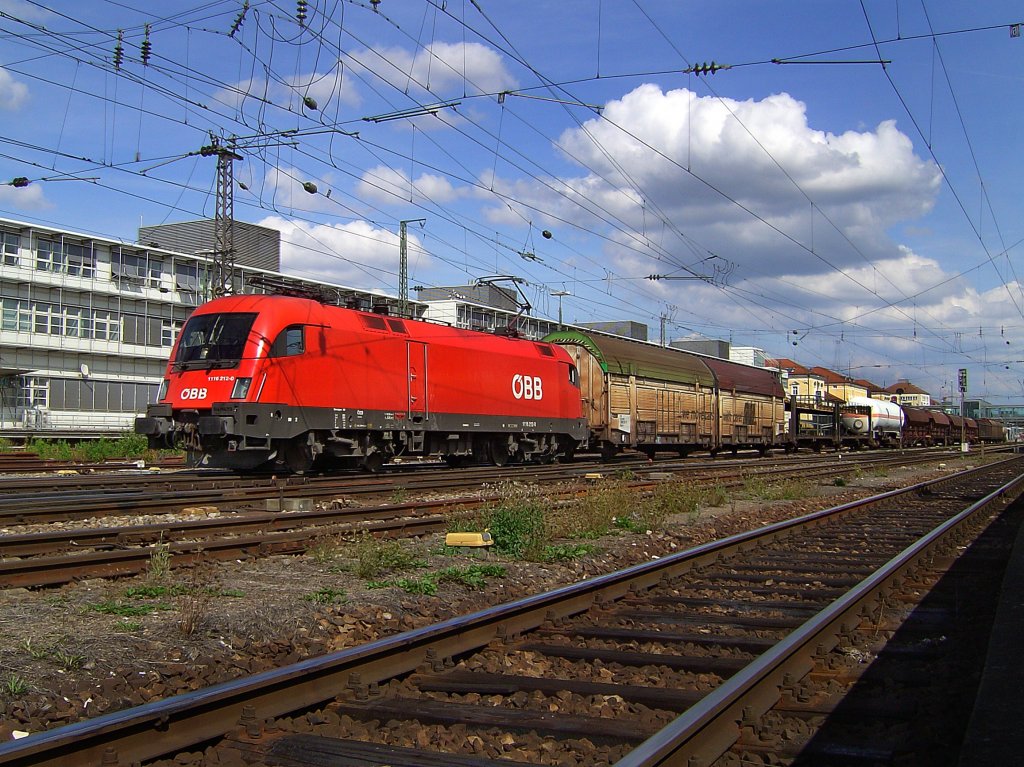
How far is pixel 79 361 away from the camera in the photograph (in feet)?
168

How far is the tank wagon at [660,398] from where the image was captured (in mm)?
28797

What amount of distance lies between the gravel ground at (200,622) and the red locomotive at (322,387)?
25.4 feet

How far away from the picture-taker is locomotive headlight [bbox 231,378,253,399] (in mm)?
16203

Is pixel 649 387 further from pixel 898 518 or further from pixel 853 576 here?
pixel 853 576

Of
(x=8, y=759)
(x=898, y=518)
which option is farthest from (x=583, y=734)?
(x=898, y=518)

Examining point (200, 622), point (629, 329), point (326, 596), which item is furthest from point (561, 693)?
point (629, 329)

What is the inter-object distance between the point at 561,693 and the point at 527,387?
19624 mm

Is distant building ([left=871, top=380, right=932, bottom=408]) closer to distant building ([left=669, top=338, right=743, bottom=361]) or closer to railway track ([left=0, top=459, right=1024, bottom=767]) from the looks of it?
distant building ([left=669, top=338, right=743, bottom=361])

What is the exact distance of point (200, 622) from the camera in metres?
6.13

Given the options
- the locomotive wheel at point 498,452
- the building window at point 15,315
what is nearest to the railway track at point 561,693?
the locomotive wheel at point 498,452

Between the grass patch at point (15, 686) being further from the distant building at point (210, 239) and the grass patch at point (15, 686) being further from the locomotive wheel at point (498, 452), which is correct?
the distant building at point (210, 239)

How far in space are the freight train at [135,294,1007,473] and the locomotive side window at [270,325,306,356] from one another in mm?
26

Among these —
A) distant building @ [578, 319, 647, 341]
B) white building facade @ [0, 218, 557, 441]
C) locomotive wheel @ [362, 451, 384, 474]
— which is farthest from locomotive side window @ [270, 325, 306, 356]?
distant building @ [578, 319, 647, 341]

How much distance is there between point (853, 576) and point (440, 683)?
523 centimetres
